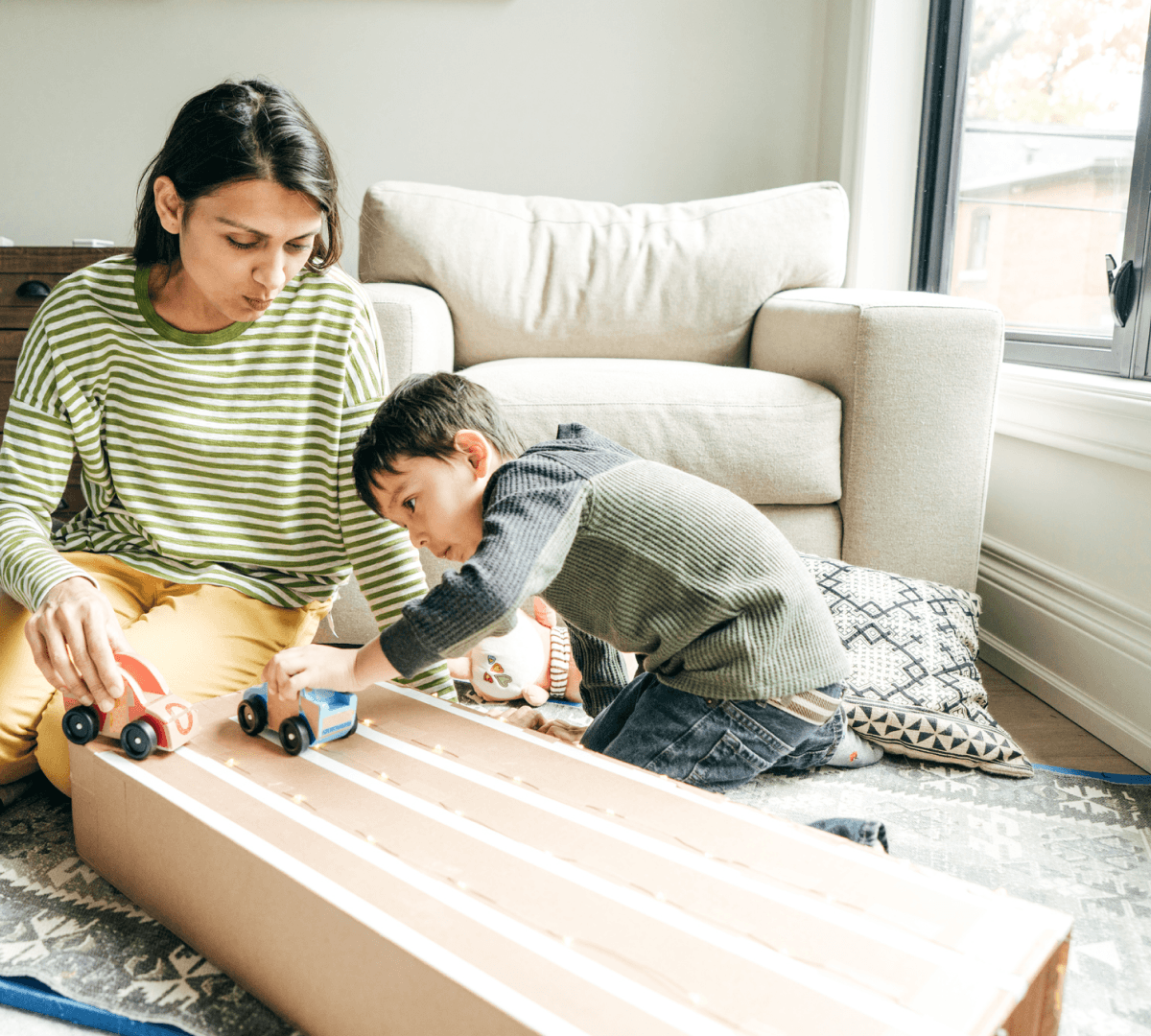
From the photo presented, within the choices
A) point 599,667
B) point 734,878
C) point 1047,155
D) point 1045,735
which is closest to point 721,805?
point 734,878

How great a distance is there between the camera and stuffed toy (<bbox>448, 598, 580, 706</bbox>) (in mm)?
1345

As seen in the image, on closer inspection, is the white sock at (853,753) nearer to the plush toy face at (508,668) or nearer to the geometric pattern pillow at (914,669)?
the geometric pattern pillow at (914,669)

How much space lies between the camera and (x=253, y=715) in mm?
884

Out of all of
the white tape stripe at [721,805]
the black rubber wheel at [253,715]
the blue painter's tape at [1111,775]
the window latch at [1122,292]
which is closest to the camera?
the white tape stripe at [721,805]

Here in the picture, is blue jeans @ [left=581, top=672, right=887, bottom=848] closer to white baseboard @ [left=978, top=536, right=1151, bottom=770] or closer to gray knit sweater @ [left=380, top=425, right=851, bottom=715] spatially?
gray knit sweater @ [left=380, top=425, right=851, bottom=715]

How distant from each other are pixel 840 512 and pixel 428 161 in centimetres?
177

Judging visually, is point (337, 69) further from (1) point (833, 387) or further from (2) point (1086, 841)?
(2) point (1086, 841)

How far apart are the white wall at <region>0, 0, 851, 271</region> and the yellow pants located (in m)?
1.86

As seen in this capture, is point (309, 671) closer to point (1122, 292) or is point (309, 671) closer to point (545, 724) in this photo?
point (545, 724)

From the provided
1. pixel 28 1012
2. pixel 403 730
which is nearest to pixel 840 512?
pixel 403 730

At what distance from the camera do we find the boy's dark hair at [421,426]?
96cm

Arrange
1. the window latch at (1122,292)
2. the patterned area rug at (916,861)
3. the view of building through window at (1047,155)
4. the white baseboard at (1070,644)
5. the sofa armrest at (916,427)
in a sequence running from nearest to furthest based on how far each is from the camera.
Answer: the patterned area rug at (916,861), the white baseboard at (1070,644), the sofa armrest at (916,427), the window latch at (1122,292), the view of building through window at (1047,155)

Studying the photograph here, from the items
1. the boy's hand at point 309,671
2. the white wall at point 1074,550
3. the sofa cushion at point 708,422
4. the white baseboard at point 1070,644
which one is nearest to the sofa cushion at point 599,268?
the sofa cushion at point 708,422

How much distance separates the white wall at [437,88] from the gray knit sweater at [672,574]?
1.98m
